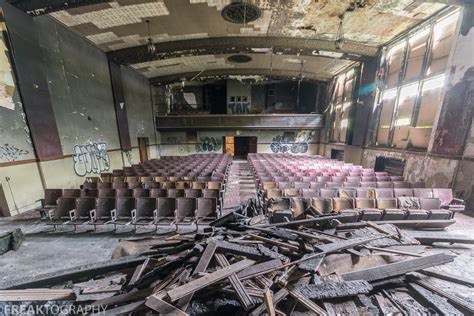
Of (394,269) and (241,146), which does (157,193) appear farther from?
(241,146)

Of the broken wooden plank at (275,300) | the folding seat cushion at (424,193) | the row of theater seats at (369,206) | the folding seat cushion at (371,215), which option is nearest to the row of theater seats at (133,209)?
the row of theater seats at (369,206)

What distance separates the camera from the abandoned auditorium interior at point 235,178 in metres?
1.82

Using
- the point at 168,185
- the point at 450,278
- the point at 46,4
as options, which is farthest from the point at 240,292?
the point at 46,4

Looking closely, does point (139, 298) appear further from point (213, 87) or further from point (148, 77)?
point (213, 87)

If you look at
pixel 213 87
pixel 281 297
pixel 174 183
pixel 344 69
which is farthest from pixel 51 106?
pixel 344 69

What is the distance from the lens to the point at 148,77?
1359cm

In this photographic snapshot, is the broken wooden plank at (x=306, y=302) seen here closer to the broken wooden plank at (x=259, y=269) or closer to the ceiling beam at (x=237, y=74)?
the broken wooden plank at (x=259, y=269)

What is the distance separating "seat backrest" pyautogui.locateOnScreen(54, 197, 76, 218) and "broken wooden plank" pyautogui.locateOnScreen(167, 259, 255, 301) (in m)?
4.32

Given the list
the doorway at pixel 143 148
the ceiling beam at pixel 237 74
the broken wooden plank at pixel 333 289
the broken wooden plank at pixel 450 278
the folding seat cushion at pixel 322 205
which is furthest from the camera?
the ceiling beam at pixel 237 74

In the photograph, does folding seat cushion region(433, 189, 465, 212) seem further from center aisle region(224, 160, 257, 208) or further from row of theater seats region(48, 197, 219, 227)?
row of theater seats region(48, 197, 219, 227)

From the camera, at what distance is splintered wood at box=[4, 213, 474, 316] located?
1580mm

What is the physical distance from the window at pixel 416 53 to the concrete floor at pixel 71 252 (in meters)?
5.67

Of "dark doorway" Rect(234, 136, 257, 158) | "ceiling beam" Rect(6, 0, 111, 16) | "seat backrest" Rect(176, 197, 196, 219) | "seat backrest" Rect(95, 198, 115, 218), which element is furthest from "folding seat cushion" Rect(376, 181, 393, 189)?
"dark doorway" Rect(234, 136, 257, 158)

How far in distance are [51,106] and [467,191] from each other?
1297 centimetres
